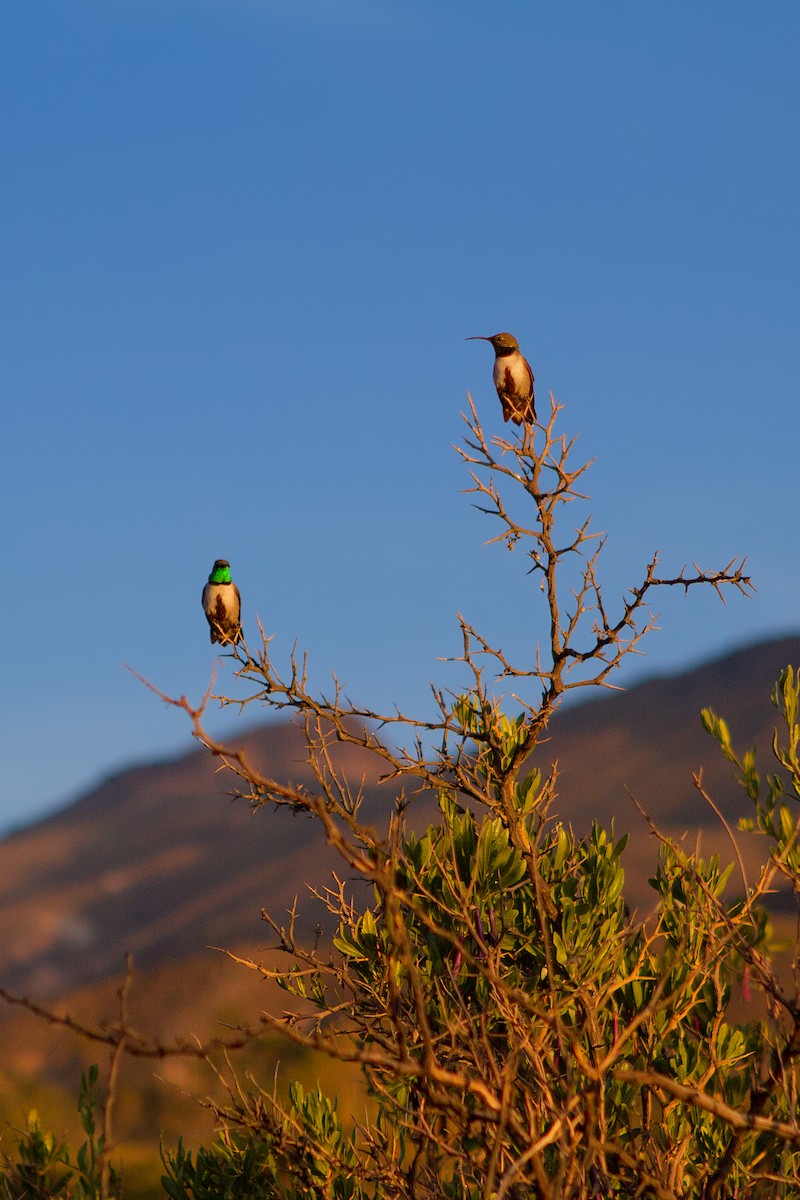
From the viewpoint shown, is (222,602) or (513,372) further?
(222,602)

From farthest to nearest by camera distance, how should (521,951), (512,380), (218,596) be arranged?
(218,596) → (512,380) → (521,951)

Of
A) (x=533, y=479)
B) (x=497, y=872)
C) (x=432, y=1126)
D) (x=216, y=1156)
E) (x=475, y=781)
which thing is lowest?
(x=216, y=1156)

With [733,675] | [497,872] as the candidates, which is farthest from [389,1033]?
[733,675]

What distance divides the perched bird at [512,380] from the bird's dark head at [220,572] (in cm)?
296

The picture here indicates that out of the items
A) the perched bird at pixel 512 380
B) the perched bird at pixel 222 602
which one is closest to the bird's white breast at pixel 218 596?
the perched bird at pixel 222 602

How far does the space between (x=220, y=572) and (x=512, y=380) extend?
319cm

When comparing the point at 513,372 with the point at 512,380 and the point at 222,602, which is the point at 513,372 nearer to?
the point at 512,380

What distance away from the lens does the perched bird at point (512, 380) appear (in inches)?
396

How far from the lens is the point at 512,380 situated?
1025cm

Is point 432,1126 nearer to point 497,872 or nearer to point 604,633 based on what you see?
point 497,872

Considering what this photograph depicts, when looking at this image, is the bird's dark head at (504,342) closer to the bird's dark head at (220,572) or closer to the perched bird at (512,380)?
the perched bird at (512,380)

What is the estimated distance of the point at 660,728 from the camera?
54062mm

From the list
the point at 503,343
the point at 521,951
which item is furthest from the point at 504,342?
the point at 521,951

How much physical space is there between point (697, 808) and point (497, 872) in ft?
130
